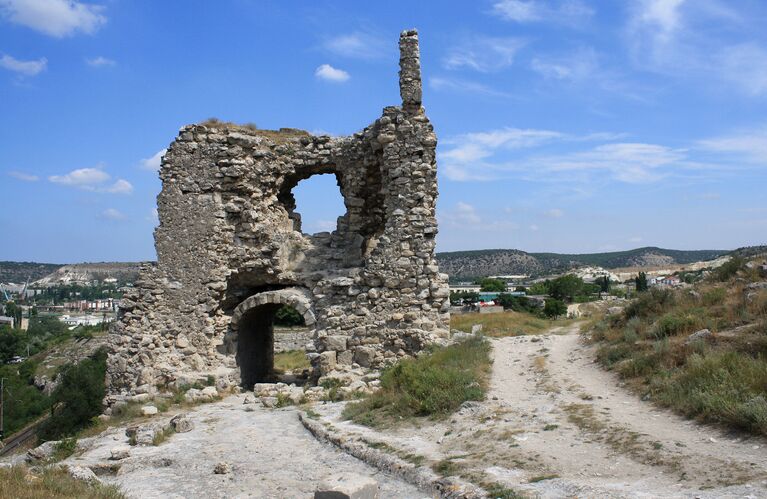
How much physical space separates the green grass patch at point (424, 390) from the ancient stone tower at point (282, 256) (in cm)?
227

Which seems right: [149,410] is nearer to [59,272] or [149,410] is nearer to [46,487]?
[46,487]

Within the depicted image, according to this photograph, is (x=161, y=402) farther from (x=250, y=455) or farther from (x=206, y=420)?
(x=250, y=455)

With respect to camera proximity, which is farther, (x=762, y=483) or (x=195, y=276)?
(x=195, y=276)

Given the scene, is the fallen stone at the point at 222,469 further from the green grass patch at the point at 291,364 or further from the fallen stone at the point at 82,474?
the green grass patch at the point at 291,364

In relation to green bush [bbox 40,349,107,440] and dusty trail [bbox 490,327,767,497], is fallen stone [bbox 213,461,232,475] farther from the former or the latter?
green bush [bbox 40,349,107,440]

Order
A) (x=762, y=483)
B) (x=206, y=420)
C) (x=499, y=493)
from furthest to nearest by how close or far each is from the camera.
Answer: (x=206, y=420), (x=499, y=493), (x=762, y=483)

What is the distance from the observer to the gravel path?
254 inches

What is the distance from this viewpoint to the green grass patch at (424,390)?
861cm

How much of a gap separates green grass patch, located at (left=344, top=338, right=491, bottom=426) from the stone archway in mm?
3999

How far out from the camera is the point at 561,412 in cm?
791

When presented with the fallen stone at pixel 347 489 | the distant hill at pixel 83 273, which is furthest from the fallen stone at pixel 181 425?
the distant hill at pixel 83 273

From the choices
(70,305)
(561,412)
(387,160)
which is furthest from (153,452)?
(70,305)

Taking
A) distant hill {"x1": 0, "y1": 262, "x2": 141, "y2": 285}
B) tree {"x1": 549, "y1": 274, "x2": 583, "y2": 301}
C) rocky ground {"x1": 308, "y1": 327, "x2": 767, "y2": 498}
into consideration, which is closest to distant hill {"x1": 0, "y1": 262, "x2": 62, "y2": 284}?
distant hill {"x1": 0, "y1": 262, "x2": 141, "y2": 285}

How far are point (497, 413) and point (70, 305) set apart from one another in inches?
5735
